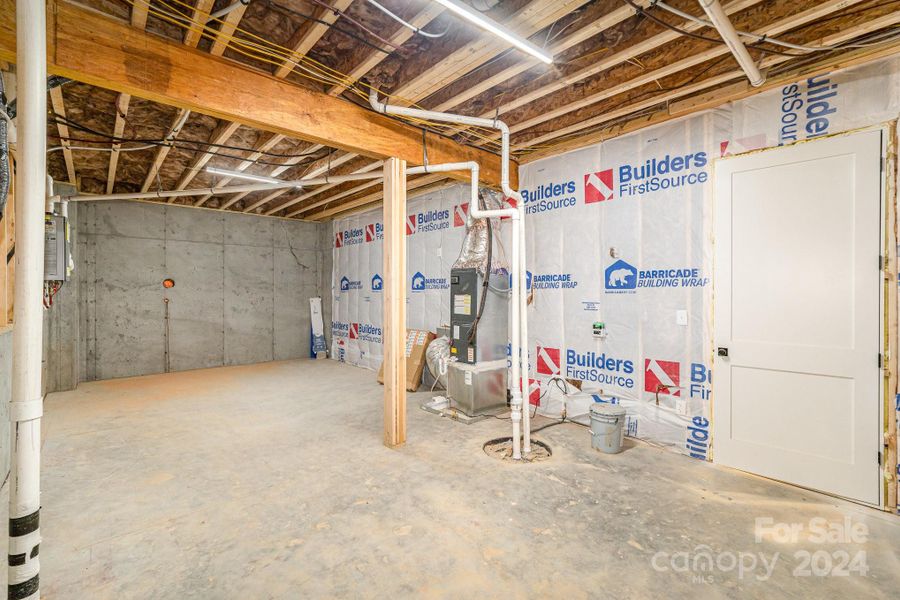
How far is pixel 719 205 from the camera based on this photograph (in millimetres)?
3076

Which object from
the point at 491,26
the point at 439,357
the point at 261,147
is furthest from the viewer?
the point at 439,357

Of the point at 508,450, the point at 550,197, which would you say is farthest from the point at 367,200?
the point at 508,450

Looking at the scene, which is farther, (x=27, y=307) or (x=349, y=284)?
(x=349, y=284)

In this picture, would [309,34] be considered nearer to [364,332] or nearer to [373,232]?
[373,232]

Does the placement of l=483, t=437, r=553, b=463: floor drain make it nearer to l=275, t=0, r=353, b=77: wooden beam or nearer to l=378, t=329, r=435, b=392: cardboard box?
l=378, t=329, r=435, b=392: cardboard box

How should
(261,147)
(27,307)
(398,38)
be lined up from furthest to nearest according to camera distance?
(261,147), (398,38), (27,307)

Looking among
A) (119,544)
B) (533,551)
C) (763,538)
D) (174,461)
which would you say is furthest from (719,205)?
(174,461)

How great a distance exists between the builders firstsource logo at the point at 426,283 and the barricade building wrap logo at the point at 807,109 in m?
3.78

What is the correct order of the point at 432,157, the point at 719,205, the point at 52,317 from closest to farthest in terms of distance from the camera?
the point at 719,205 → the point at 432,157 → the point at 52,317

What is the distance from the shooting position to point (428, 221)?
583 cm

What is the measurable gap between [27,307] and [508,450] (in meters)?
2.99

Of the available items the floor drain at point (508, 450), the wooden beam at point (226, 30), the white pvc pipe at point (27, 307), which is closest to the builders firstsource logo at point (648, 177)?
the floor drain at point (508, 450)

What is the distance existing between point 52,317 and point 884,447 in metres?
8.36

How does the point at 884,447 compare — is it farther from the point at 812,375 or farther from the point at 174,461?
the point at 174,461
